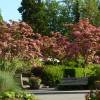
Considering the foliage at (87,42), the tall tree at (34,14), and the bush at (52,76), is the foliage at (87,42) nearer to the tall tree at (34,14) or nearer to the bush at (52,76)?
the bush at (52,76)

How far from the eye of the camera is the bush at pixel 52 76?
3603 cm

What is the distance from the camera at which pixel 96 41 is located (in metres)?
40.8

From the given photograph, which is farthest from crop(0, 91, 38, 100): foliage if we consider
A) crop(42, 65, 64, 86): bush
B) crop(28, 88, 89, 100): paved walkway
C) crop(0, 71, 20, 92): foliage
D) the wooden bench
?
crop(42, 65, 64, 86): bush

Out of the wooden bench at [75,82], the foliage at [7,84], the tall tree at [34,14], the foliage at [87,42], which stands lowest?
the foliage at [7,84]

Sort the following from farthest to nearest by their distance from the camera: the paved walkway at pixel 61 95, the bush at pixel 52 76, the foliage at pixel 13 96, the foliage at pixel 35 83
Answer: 1. the bush at pixel 52 76
2. the foliage at pixel 35 83
3. the paved walkway at pixel 61 95
4. the foliage at pixel 13 96

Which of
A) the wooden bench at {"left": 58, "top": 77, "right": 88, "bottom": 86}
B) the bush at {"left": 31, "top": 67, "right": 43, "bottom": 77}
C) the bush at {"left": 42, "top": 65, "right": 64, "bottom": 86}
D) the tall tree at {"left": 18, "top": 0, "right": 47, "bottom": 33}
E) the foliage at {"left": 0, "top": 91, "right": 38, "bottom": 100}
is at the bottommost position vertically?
the foliage at {"left": 0, "top": 91, "right": 38, "bottom": 100}

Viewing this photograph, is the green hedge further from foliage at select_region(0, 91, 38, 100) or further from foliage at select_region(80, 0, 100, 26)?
foliage at select_region(80, 0, 100, 26)

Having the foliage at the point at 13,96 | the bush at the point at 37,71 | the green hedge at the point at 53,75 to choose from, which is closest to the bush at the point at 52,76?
the green hedge at the point at 53,75

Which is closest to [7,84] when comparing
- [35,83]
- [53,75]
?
[35,83]

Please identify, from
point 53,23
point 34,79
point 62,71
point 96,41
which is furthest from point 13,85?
point 53,23

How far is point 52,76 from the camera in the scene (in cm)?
3612

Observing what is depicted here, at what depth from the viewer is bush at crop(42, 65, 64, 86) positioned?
3603 centimetres

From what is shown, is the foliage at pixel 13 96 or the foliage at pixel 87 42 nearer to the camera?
the foliage at pixel 13 96

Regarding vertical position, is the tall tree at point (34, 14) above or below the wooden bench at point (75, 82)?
above
